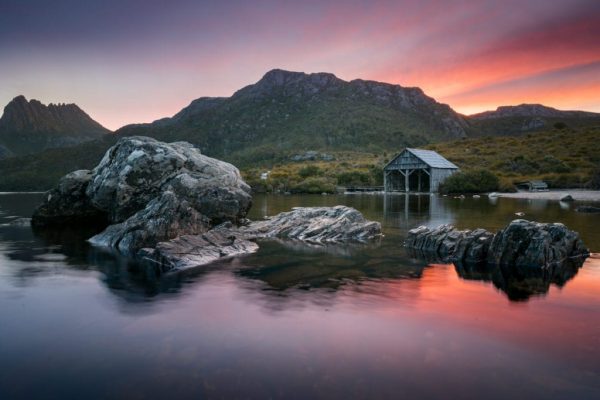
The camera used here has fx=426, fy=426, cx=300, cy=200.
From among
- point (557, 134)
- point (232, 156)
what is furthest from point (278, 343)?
point (232, 156)

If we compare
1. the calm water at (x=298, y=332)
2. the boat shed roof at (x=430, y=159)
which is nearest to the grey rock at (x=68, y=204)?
the calm water at (x=298, y=332)

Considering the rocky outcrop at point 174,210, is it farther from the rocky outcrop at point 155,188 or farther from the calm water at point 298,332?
the calm water at point 298,332

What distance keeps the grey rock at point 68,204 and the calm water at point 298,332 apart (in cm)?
1565

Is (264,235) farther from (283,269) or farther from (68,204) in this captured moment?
(68,204)

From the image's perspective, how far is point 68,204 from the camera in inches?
1351

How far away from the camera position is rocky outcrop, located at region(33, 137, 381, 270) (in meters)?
22.4

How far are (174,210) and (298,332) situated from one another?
1460 centimetres

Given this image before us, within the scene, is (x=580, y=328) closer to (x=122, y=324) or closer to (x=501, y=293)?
(x=501, y=293)

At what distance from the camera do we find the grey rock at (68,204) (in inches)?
1309

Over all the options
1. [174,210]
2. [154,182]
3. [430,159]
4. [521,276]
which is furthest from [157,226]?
[430,159]

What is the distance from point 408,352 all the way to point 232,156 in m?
178

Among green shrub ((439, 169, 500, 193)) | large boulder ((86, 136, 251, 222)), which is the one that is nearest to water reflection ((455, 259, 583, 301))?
large boulder ((86, 136, 251, 222))

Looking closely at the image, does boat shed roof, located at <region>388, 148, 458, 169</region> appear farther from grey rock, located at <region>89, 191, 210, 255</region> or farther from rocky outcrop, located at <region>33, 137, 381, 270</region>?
grey rock, located at <region>89, 191, 210, 255</region>

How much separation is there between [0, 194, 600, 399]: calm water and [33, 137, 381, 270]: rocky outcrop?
386 cm
